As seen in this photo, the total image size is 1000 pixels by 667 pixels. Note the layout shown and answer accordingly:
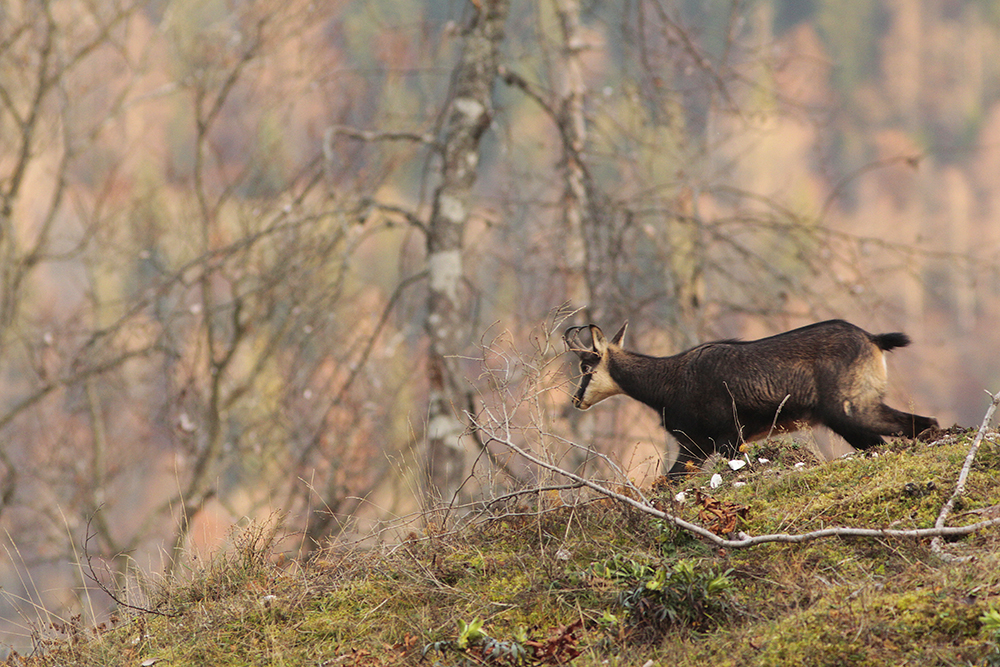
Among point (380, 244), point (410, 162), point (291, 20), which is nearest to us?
point (291, 20)

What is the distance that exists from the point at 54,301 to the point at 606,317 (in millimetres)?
16897

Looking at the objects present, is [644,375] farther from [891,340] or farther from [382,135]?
[382,135]

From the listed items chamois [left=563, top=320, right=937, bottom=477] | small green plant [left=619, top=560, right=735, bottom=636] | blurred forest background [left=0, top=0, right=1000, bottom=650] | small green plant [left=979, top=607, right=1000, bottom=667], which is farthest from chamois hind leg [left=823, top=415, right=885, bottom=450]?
small green plant [left=979, top=607, right=1000, bottom=667]

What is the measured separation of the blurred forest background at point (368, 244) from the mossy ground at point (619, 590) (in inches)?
12.9

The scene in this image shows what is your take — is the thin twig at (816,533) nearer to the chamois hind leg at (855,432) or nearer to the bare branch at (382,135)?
the chamois hind leg at (855,432)

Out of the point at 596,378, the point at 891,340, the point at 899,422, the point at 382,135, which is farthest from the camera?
the point at 382,135

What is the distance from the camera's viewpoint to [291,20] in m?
15.6

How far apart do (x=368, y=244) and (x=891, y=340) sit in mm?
22399

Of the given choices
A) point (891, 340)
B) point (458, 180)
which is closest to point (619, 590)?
point (891, 340)

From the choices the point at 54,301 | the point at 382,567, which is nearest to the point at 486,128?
the point at 382,567

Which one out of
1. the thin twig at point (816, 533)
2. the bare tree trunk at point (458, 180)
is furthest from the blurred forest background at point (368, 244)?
the thin twig at point (816, 533)

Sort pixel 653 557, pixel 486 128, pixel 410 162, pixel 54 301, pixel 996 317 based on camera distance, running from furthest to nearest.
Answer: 1. pixel 996 317
2. pixel 54 301
3. pixel 410 162
4. pixel 486 128
5. pixel 653 557

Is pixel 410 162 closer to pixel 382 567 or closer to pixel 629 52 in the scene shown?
pixel 629 52

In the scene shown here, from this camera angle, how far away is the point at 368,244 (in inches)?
1040
